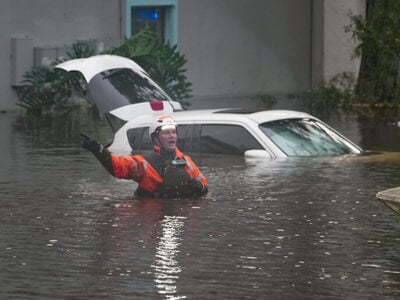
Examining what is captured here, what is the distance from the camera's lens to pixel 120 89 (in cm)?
2133

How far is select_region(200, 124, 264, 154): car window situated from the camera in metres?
19.3

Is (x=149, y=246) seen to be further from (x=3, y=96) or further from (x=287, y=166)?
(x=3, y=96)

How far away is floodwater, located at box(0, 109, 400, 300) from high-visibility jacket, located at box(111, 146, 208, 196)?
18cm

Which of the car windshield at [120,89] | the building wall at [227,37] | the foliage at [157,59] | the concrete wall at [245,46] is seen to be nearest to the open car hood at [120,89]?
the car windshield at [120,89]

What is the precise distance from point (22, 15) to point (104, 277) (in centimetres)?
1898

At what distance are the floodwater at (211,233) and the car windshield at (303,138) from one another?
184mm

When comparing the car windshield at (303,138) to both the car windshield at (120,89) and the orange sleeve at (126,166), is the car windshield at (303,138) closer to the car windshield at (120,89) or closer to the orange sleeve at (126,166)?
the car windshield at (120,89)

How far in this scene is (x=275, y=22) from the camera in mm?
37125

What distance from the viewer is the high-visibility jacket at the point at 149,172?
51.3ft

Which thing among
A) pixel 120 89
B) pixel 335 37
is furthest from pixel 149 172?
pixel 335 37

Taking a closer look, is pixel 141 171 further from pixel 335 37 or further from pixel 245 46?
pixel 335 37

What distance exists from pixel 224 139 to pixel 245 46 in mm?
16815

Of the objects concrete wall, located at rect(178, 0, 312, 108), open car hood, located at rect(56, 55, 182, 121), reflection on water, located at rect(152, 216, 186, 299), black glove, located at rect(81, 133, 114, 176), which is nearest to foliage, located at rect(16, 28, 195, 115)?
concrete wall, located at rect(178, 0, 312, 108)

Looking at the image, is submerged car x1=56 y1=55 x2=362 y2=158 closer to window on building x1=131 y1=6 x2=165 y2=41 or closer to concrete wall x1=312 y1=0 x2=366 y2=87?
window on building x1=131 y1=6 x2=165 y2=41
